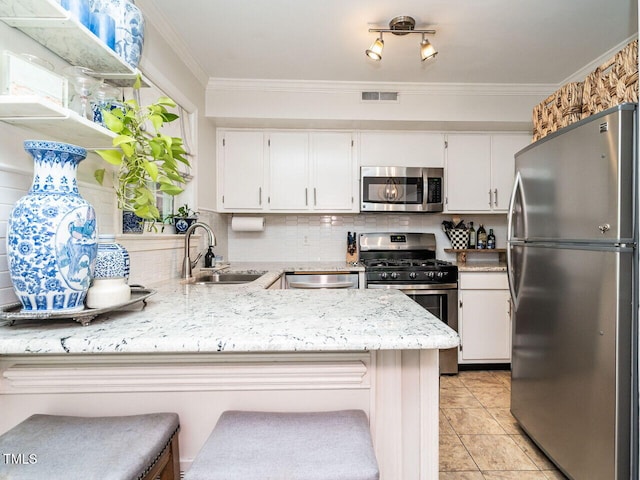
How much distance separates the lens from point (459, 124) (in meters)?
2.93

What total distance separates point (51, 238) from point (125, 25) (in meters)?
0.98

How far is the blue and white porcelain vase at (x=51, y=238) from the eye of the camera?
0.81 meters

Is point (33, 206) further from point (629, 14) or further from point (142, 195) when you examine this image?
point (629, 14)

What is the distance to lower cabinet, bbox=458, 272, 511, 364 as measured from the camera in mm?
2822

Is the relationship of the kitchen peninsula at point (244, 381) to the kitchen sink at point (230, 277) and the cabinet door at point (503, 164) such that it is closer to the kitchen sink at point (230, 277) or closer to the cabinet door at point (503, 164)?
the kitchen sink at point (230, 277)

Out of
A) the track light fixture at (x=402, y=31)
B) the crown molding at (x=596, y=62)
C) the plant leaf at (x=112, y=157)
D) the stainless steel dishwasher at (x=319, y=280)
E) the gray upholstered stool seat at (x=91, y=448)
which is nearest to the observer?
the gray upholstered stool seat at (x=91, y=448)

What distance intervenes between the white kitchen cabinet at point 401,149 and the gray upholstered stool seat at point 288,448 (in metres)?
2.56

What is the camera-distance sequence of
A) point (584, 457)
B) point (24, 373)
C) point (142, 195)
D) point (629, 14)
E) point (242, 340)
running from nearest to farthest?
point (242, 340) → point (24, 373) → point (142, 195) → point (584, 457) → point (629, 14)

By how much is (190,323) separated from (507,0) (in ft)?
7.71

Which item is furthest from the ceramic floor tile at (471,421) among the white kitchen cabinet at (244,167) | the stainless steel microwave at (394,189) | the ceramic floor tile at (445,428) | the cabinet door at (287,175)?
the white kitchen cabinet at (244,167)

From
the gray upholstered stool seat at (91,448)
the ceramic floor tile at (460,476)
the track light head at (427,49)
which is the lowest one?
the ceramic floor tile at (460,476)

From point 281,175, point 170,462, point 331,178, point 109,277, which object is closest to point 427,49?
point 331,178

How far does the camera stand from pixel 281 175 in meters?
3.04

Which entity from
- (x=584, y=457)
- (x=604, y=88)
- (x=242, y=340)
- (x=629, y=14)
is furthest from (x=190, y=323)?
(x=629, y=14)
